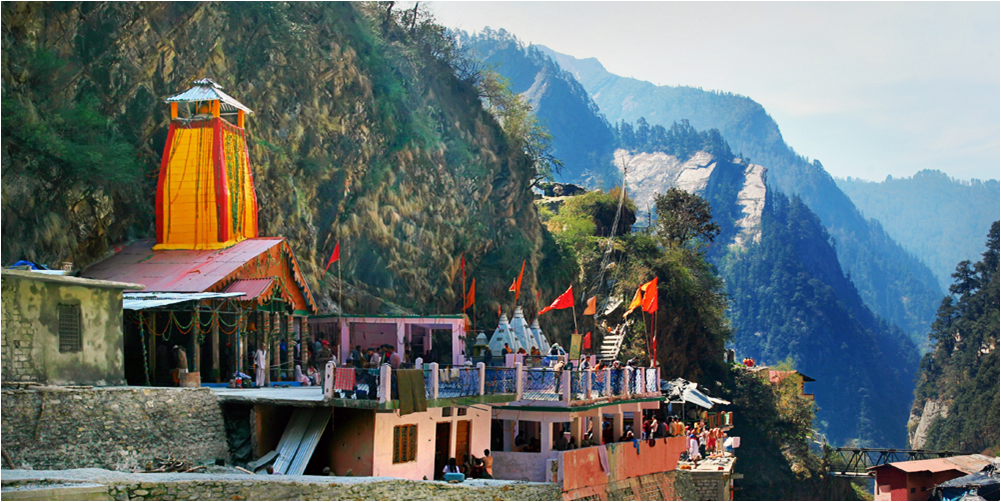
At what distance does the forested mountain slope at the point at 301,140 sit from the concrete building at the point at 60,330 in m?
7.67

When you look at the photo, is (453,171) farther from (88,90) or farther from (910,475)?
(910,475)

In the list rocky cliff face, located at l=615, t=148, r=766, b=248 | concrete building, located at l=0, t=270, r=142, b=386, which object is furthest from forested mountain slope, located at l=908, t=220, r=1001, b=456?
rocky cliff face, located at l=615, t=148, r=766, b=248

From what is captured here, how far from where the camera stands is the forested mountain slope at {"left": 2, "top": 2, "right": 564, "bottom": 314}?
90.1 feet

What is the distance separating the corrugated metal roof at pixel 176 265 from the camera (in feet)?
80.8

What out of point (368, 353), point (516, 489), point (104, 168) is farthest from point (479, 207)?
point (516, 489)

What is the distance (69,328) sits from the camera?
729 inches

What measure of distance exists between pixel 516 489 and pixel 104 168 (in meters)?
15.0

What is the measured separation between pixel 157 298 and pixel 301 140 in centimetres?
1634

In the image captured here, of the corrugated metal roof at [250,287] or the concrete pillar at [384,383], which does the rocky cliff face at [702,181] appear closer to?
the corrugated metal roof at [250,287]

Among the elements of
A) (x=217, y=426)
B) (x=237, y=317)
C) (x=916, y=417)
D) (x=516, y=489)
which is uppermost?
(x=237, y=317)

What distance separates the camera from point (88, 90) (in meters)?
29.8

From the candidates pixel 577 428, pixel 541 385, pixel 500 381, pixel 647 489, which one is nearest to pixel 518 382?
pixel 500 381

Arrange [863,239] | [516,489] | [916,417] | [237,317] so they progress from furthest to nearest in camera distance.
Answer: [863,239]
[916,417]
[237,317]
[516,489]

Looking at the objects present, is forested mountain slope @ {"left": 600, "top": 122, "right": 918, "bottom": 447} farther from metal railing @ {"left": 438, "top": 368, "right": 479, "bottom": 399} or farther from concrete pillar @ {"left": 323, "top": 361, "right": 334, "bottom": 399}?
concrete pillar @ {"left": 323, "top": 361, "right": 334, "bottom": 399}
